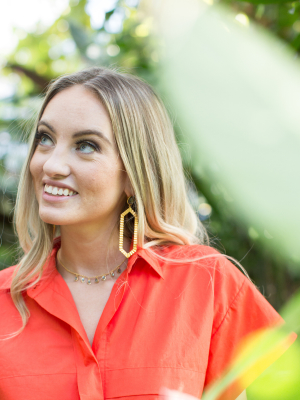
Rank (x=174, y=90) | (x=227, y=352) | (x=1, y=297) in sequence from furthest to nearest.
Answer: (x=174, y=90) < (x=1, y=297) < (x=227, y=352)

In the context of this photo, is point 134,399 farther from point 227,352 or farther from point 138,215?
point 138,215

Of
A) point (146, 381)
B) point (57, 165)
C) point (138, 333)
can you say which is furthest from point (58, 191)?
point (146, 381)

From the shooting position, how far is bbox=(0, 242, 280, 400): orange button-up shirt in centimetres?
122

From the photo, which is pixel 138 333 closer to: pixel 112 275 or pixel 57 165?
pixel 112 275

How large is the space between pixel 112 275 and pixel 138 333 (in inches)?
11.6

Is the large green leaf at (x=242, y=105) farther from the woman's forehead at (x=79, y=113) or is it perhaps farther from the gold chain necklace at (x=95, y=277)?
the gold chain necklace at (x=95, y=277)

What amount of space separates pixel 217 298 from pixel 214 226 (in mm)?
931

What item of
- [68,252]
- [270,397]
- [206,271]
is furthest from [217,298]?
[270,397]

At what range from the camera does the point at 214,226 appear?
228 centimetres

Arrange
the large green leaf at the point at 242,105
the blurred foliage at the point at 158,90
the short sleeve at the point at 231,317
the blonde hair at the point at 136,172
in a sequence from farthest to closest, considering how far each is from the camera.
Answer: the blurred foliage at the point at 158,90
the blonde hair at the point at 136,172
the short sleeve at the point at 231,317
the large green leaf at the point at 242,105

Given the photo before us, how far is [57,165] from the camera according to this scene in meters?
1.35

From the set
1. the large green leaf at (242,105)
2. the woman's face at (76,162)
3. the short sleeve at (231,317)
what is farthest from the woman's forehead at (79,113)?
the short sleeve at (231,317)

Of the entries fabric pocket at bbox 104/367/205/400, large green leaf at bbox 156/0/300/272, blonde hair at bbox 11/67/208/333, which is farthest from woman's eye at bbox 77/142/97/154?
fabric pocket at bbox 104/367/205/400

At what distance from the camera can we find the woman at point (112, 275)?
4.08ft
